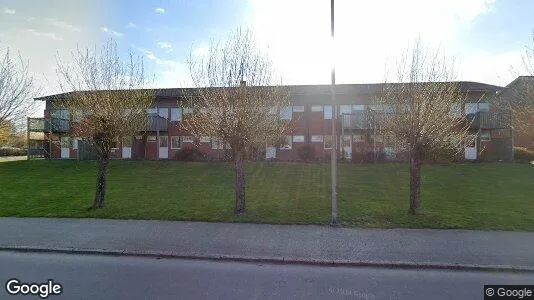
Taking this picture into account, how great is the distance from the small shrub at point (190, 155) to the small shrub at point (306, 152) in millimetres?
7298

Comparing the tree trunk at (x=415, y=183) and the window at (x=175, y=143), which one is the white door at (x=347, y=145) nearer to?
the window at (x=175, y=143)

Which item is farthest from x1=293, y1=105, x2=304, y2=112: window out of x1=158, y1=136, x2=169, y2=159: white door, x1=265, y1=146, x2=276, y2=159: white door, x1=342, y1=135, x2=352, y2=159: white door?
x1=158, y1=136, x2=169, y2=159: white door

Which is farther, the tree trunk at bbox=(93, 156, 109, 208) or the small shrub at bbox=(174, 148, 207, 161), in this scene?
the small shrub at bbox=(174, 148, 207, 161)

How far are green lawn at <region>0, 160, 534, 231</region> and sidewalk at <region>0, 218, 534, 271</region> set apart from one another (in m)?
0.78

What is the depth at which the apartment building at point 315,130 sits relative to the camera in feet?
76.9

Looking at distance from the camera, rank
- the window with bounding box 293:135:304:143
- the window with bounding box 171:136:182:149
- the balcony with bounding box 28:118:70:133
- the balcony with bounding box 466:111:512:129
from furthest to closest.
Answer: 1. the window with bounding box 171:136:182:149
2. the window with bounding box 293:135:304:143
3. the balcony with bounding box 28:118:70:133
4. the balcony with bounding box 466:111:512:129

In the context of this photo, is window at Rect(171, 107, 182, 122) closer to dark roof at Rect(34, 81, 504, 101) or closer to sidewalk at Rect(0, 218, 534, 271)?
dark roof at Rect(34, 81, 504, 101)

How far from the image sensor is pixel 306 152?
81.7ft

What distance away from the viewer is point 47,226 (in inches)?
316

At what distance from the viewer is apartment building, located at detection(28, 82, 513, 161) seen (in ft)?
76.9

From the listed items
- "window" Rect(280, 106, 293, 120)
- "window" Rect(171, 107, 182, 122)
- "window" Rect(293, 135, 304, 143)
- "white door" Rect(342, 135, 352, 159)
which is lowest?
"white door" Rect(342, 135, 352, 159)

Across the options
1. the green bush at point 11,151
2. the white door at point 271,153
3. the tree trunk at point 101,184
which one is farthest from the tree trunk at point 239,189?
the green bush at point 11,151

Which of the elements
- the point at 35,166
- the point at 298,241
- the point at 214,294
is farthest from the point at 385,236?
the point at 35,166

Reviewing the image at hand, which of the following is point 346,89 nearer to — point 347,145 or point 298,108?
point 298,108
